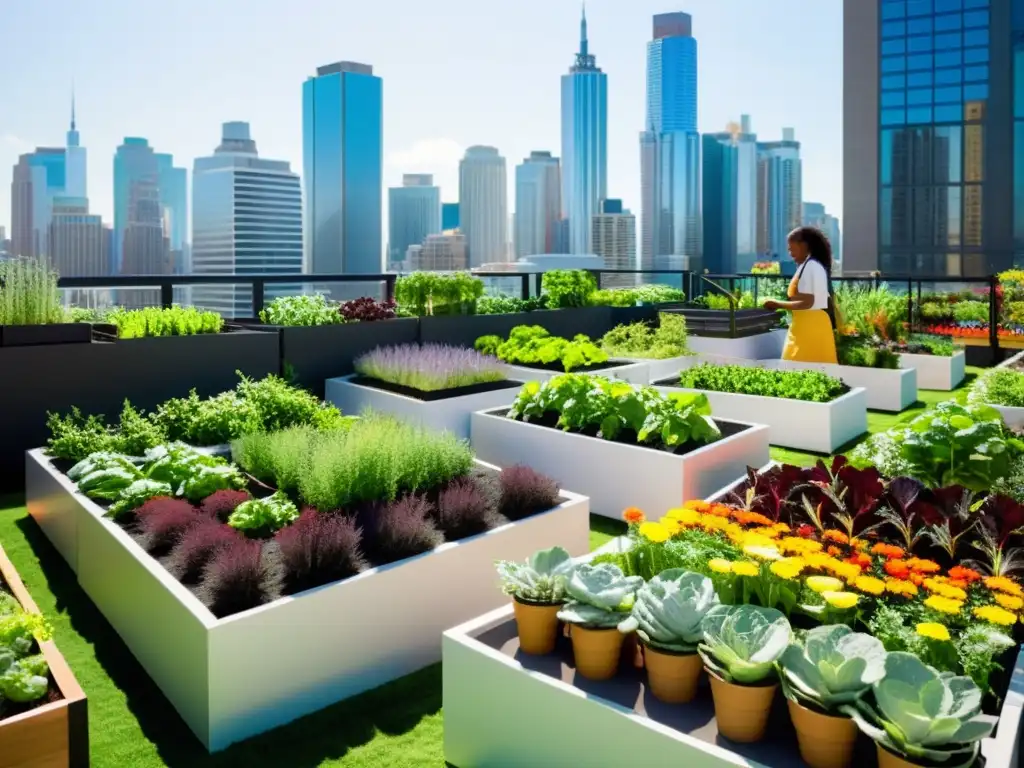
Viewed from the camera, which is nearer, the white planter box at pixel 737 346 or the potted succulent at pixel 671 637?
the potted succulent at pixel 671 637

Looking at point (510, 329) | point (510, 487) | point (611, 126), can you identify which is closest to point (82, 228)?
point (510, 329)

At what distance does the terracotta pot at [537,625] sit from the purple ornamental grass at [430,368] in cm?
413

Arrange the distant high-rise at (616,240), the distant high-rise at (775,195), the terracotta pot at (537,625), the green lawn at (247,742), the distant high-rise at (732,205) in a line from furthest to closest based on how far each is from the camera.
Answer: the distant high-rise at (732,205) → the distant high-rise at (775,195) → the distant high-rise at (616,240) → the green lawn at (247,742) → the terracotta pot at (537,625)

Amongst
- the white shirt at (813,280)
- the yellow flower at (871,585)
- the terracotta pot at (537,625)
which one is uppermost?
the white shirt at (813,280)

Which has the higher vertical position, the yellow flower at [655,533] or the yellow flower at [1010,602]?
the yellow flower at [655,533]

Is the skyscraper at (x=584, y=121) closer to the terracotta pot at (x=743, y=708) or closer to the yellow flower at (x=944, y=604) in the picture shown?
the yellow flower at (x=944, y=604)

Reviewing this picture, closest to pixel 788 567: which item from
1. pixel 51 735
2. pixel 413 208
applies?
pixel 51 735

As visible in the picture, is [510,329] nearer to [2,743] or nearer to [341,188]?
[2,743]

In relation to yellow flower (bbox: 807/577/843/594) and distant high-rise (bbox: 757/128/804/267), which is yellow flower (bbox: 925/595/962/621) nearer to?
yellow flower (bbox: 807/577/843/594)

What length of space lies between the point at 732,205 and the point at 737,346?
9749 centimetres

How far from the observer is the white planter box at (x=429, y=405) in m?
6.14

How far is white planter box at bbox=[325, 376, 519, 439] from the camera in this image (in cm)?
614

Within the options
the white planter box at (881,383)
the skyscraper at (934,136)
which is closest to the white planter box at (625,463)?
the white planter box at (881,383)

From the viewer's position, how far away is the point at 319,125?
4085 inches
